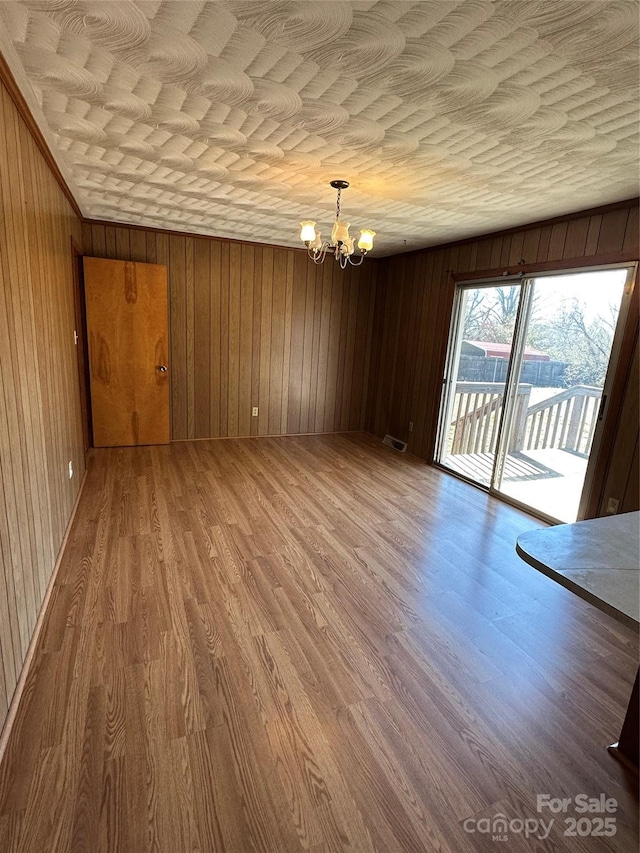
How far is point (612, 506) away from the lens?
2.98 meters

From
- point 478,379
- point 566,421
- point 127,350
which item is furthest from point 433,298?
point 127,350

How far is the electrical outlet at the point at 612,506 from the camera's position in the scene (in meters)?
2.95

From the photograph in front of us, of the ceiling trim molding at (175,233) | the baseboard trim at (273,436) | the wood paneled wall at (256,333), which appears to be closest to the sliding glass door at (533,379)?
the wood paneled wall at (256,333)

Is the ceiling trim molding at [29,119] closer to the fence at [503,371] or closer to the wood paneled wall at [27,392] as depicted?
the wood paneled wall at [27,392]

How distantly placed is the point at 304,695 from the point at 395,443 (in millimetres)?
3948

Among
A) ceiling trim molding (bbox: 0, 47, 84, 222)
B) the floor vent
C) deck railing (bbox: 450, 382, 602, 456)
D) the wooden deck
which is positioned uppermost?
ceiling trim molding (bbox: 0, 47, 84, 222)

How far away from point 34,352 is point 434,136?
7.32 ft

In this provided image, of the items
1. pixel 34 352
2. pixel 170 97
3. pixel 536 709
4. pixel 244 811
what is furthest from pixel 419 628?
pixel 170 97

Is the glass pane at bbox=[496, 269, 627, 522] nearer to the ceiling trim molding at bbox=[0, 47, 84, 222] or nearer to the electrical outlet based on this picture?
the electrical outlet

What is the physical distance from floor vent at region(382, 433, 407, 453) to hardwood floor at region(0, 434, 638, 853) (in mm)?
2205

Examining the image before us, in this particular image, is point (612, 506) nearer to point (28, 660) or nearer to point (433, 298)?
point (433, 298)

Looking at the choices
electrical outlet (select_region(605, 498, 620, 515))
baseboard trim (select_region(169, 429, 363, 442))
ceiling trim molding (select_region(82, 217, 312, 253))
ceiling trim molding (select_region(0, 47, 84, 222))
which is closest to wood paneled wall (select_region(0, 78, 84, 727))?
ceiling trim molding (select_region(0, 47, 84, 222))

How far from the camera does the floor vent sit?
17.4 ft

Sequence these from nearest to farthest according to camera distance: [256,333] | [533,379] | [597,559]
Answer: [597,559]
[533,379]
[256,333]
